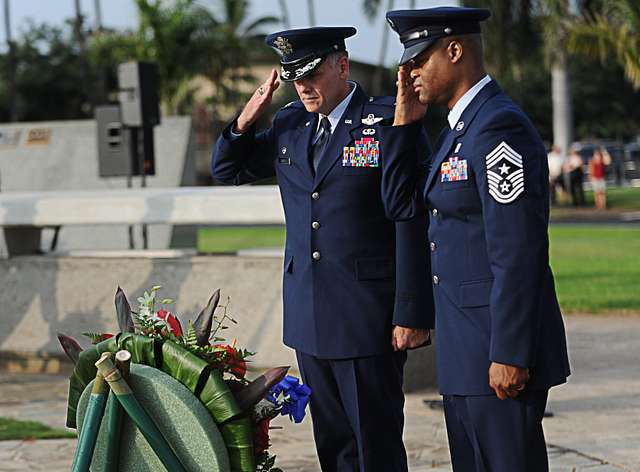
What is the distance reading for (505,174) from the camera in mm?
3338

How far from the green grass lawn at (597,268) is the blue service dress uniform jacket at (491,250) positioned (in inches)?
325

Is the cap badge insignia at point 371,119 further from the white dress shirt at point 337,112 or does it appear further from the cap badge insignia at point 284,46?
the cap badge insignia at point 284,46

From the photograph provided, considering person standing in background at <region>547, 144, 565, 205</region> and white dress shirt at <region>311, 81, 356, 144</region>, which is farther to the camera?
person standing in background at <region>547, 144, 565, 205</region>

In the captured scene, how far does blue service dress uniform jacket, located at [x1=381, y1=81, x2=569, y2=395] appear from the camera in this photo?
332cm

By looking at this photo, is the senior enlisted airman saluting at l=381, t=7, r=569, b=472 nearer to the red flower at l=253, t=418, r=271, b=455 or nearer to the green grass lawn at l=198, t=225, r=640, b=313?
the red flower at l=253, t=418, r=271, b=455

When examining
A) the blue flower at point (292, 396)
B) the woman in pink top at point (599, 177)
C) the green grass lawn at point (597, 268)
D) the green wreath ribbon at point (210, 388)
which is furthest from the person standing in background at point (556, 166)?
the green wreath ribbon at point (210, 388)

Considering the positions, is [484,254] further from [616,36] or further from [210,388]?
[616,36]

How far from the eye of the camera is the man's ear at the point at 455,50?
349 cm

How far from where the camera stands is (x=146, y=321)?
149 inches

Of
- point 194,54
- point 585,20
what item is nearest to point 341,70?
point 585,20

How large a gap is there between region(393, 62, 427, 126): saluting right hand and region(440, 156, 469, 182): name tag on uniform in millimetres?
286

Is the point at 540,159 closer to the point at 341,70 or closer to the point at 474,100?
the point at 474,100

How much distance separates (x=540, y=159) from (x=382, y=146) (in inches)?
29.2

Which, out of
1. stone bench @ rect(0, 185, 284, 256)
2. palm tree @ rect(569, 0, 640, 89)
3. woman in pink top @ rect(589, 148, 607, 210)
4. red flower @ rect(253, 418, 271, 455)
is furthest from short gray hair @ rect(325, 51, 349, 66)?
woman in pink top @ rect(589, 148, 607, 210)
